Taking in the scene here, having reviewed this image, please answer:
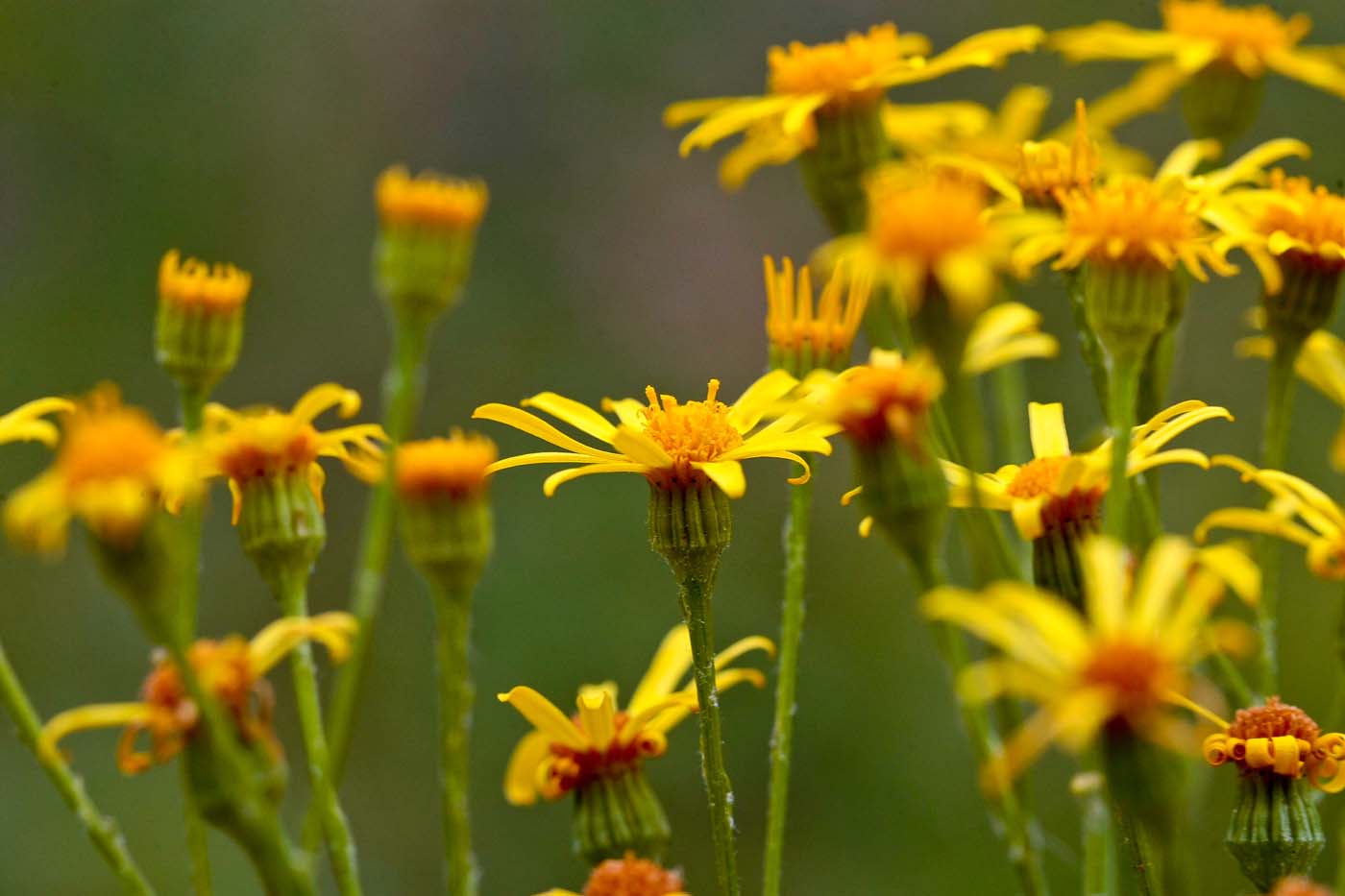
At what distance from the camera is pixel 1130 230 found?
2002mm

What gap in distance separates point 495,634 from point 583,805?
358 centimetres

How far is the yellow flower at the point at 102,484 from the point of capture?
1.48 metres

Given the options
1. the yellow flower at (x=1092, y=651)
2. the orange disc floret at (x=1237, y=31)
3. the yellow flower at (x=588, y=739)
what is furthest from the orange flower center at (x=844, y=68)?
the yellow flower at (x=1092, y=651)

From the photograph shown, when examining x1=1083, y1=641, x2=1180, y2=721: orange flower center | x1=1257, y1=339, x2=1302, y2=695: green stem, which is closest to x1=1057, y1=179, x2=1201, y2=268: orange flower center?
x1=1257, y1=339, x2=1302, y2=695: green stem

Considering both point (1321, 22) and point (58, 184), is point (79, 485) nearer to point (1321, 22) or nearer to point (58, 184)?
point (58, 184)

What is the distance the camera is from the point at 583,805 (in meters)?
2.31

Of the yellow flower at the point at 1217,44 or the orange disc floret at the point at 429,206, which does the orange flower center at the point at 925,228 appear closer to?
the orange disc floret at the point at 429,206

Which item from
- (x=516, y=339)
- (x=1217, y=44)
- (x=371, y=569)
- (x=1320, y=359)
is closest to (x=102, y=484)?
(x=371, y=569)

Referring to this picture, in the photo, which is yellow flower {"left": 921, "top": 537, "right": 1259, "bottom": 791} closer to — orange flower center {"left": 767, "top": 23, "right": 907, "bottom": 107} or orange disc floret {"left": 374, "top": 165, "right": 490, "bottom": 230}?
orange disc floret {"left": 374, "top": 165, "right": 490, "bottom": 230}

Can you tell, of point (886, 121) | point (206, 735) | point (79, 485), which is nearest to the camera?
point (79, 485)

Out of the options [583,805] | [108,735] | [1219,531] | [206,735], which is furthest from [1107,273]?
[108,735]

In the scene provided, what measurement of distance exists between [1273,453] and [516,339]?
4.83 m

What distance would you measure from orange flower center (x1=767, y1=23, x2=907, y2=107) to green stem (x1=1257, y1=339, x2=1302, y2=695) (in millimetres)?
824

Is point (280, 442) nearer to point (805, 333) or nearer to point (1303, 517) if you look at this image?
point (805, 333)
